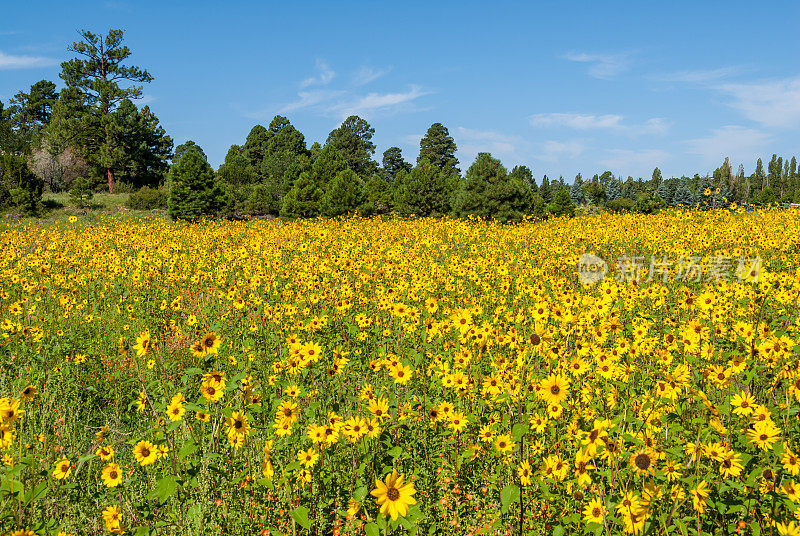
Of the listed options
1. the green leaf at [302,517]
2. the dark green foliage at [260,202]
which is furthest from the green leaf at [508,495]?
the dark green foliage at [260,202]

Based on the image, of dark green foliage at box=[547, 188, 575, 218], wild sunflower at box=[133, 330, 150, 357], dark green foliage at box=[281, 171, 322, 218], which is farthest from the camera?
dark green foliage at box=[547, 188, 575, 218]

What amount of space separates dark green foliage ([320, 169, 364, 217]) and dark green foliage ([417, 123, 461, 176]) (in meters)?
46.4

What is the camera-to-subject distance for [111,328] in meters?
5.40

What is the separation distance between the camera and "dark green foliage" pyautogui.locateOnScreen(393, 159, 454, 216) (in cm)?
2444

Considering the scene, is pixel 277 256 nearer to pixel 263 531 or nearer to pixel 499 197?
pixel 263 531

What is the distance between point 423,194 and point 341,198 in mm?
4586

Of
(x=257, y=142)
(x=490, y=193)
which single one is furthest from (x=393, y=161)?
(x=490, y=193)

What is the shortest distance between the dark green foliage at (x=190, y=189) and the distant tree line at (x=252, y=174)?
5 cm

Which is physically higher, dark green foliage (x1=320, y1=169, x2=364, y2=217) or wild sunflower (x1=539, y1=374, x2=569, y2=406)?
dark green foliage (x1=320, y1=169, x2=364, y2=217)

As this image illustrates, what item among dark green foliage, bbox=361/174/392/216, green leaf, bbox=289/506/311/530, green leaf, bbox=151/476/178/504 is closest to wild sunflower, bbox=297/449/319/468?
green leaf, bbox=289/506/311/530

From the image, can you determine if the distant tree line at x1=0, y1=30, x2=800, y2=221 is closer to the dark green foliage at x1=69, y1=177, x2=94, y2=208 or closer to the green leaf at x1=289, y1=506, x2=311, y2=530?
the dark green foliage at x1=69, y1=177, x2=94, y2=208

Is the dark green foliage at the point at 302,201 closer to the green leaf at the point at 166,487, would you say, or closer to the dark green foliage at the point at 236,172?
the dark green foliage at the point at 236,172

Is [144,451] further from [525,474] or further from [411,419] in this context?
[525,474]

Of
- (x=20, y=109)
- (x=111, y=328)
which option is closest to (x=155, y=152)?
(x=20, y=109)
